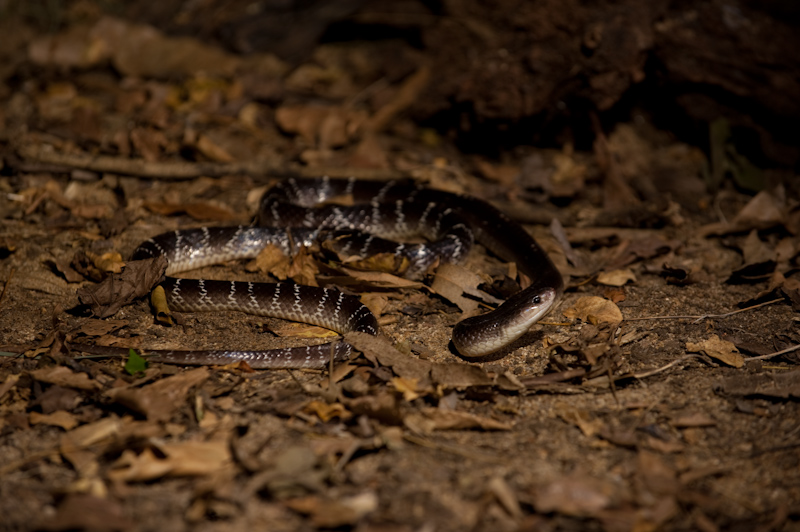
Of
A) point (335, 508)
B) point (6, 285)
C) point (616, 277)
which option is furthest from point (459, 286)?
point (6, 285)

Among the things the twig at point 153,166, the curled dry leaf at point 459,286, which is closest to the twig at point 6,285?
the twig at point 153,166

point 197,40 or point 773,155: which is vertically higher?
point 197,40

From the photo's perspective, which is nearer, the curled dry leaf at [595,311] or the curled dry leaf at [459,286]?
the curled dry leaf at [595,311]

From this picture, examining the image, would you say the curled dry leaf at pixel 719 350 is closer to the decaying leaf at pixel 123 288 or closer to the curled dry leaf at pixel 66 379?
the curled dry leaf at pixel 66 379

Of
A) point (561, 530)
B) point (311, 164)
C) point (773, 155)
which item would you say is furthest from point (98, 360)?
point (773, 155)

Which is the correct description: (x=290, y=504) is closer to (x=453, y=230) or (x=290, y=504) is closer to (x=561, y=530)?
(x=561, y=530)

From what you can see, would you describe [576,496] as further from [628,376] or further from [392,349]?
[392,349]

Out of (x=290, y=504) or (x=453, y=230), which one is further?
(x=453, y=230)
